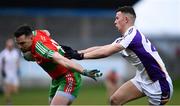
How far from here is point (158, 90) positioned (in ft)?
41.0

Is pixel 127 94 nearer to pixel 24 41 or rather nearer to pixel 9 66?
pixel 24 41

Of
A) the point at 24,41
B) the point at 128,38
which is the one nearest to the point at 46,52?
the point at 24,41

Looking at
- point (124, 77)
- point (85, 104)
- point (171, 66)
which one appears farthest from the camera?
point (171, 66)

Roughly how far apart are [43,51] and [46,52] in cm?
7

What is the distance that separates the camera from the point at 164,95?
12562 millimetres

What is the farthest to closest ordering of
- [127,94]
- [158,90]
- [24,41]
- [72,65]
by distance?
[127,94] → [158,90] → [24,41] → [72,65]

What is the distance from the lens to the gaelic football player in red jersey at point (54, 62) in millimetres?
11266

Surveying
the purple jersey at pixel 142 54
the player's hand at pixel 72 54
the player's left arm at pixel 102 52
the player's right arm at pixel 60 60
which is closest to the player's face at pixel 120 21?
the purple jersey at pixel 142 54

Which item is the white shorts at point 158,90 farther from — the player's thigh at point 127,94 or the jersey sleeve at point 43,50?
the jersey sleeve at point 43,50

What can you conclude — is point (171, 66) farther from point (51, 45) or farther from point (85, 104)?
point (51, 45)

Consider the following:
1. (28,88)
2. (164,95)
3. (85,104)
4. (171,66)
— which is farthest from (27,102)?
(171,66)

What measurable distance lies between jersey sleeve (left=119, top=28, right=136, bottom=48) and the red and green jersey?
104cm

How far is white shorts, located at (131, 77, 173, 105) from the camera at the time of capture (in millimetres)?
12461

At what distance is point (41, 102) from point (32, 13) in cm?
1361
